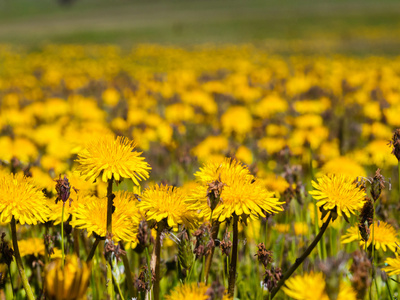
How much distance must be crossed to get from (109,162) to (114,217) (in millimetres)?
241

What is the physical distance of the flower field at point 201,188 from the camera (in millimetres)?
1479

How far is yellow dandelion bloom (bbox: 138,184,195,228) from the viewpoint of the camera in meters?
1.51

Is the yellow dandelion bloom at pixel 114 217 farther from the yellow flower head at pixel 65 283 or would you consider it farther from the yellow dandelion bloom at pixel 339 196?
the yellow dandelion bloom at pixel 339 196

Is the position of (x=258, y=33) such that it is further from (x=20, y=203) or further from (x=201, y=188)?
(x=20, y=203)

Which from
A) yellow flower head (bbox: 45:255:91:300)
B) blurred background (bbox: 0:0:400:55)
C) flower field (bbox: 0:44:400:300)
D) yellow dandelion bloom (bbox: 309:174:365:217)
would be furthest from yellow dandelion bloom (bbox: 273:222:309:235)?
blurred background (bbox: 0:0:400:55)

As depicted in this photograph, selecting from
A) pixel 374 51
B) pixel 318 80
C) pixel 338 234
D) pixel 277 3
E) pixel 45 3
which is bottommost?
pixel 338 234

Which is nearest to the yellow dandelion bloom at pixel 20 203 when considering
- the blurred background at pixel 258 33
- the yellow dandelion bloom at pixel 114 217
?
the yellow dandelion bloom at pixel 114 217

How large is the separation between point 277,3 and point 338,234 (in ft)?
222

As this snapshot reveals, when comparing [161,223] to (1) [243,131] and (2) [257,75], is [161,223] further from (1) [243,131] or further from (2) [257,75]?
(2) [257,75]

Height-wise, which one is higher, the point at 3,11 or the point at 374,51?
the point at 3,11

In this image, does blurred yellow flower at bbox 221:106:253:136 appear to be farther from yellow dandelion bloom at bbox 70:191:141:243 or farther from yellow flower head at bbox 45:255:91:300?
yellow flower head at bbox 45:255:91:300

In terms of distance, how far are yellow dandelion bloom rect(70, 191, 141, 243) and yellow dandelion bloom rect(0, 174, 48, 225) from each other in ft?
0.45

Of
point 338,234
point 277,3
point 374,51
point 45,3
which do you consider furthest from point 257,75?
point 45,3

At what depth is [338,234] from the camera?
2.85 meters
